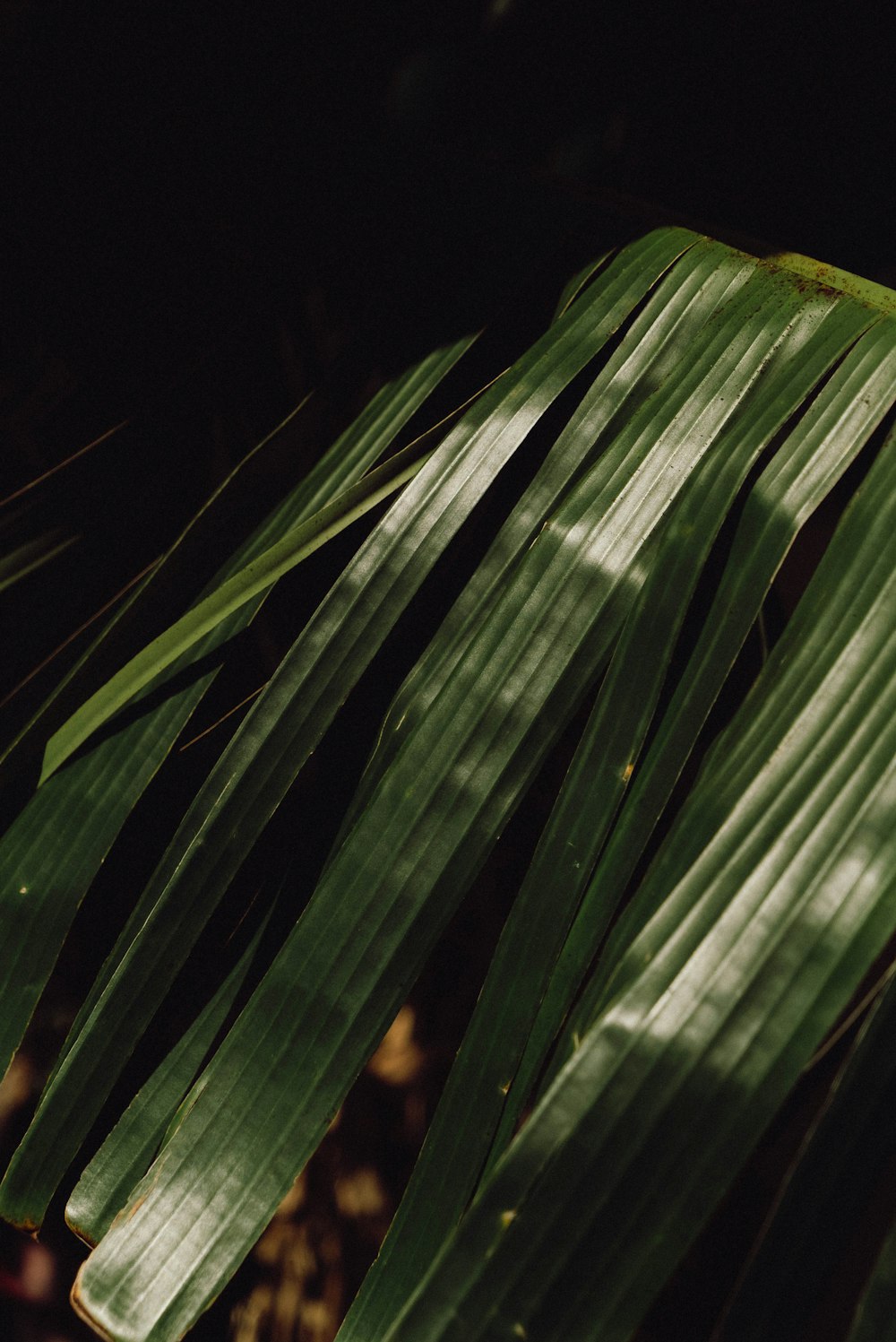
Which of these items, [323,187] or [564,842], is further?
[323,187]

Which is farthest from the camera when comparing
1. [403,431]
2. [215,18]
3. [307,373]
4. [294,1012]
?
[307,373]

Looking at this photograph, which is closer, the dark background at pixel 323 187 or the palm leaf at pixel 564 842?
the palm leaf at pixel 564 842

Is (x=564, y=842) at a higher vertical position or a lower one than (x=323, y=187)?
lower

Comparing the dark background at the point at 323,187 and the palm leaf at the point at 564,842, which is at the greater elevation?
the dark background at the point at 323,187

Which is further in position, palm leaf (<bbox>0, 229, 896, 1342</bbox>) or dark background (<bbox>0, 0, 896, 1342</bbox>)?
dark background (<bbox>0, 0, 896, 1342</bbox>)

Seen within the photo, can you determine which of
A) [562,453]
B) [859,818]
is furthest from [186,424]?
[859,818]

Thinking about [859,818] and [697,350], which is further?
[697,350]

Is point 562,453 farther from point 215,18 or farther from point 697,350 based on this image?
point 215,18

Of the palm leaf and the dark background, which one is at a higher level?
the dark background
